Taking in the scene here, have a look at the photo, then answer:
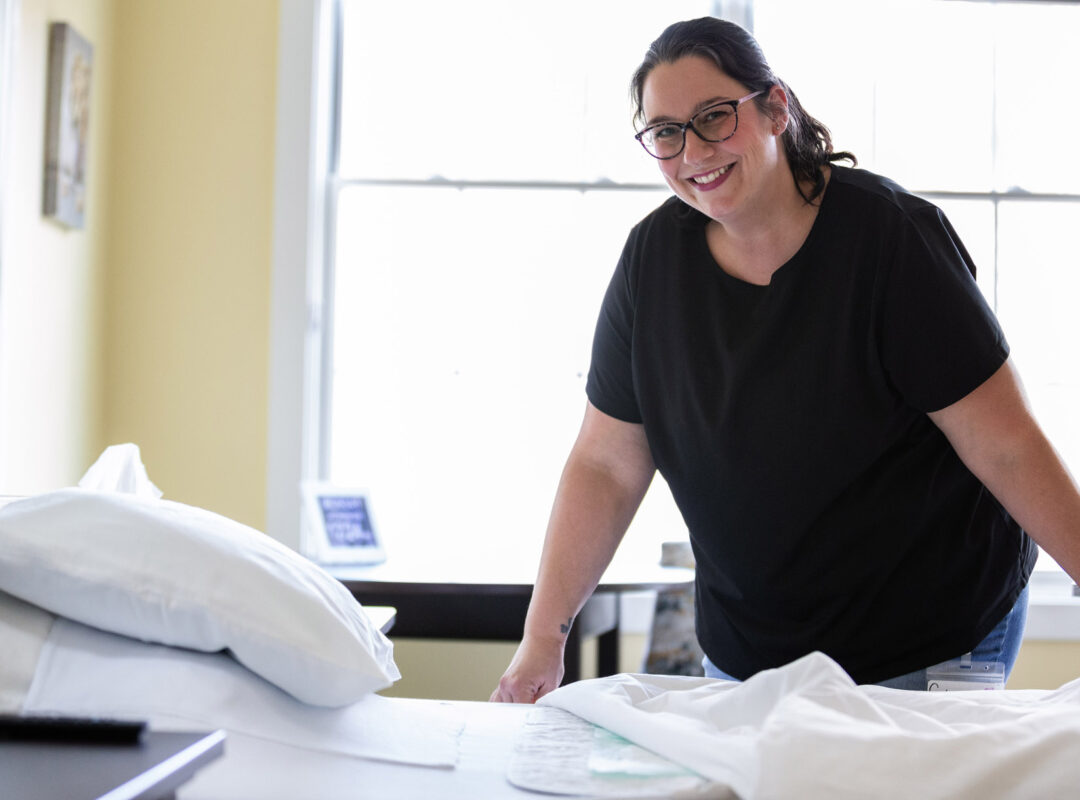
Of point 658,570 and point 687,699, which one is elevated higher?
point 687,699

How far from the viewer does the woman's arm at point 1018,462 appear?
1259mm

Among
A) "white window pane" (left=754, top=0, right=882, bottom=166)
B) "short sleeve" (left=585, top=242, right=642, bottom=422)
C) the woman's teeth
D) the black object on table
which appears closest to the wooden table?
"short sleeve" (left=585, top=242, right=642, bottom=422)

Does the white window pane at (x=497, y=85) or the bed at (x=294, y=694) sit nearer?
the bed at (x=294, y=694)

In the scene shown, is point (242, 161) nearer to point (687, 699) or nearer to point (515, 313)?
point (515, 313)

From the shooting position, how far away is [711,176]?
4.74 ft

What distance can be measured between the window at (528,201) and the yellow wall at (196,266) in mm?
272

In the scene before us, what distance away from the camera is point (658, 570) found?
280cm

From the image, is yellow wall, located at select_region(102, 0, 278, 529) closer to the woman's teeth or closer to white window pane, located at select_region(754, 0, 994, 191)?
white window pane, located at select_region(754, 0, 994, 191)

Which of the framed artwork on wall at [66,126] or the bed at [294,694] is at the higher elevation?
the framed artwork on wall at [66,126]

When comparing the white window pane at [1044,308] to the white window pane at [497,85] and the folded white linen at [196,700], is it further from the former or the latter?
the folded white linen at [196,700]

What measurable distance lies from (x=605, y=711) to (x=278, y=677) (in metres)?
0.31

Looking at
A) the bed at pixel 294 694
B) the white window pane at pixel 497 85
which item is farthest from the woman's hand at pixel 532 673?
the white window pane at pixel 497 85

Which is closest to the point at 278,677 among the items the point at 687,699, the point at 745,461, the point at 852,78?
the point at 687,699

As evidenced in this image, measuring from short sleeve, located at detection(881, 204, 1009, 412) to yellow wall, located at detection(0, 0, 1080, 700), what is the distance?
77.2 inches
